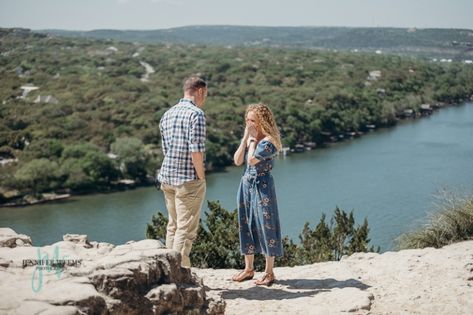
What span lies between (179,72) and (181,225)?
2776 inches

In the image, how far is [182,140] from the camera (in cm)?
420

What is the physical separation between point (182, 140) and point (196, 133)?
0.13m

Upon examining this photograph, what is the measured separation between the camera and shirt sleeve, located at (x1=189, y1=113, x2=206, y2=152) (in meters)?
4.13

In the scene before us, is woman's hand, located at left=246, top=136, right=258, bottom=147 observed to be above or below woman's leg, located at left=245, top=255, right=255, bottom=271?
above

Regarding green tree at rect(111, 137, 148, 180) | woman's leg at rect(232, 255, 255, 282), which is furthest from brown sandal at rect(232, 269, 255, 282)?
green tree at rect(111, 137, 148, 180)

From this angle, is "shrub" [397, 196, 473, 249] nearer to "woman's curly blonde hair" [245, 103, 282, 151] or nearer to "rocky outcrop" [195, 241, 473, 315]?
"rocky outcrop" [195, 241, 473, 315]

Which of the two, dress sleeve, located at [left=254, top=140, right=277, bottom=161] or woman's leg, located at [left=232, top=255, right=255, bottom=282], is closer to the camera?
dress sleeve, located at [left=254, top=140, right=277, bottom=161]

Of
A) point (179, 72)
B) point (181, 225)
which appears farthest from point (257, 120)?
point (179, 72)

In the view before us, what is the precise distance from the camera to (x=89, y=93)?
5459cm

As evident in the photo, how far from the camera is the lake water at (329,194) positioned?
24.6 metres

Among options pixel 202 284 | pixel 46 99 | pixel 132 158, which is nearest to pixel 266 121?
pixel 202 284

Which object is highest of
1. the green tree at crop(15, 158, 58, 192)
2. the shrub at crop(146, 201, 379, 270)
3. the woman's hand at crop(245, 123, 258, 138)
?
the woman's hand at crop(245, 123, 258, 138)

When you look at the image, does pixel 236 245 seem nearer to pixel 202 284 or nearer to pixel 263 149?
pixel 263 149

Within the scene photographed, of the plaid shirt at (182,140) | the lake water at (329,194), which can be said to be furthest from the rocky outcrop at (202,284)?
the lake water at (329,194)
